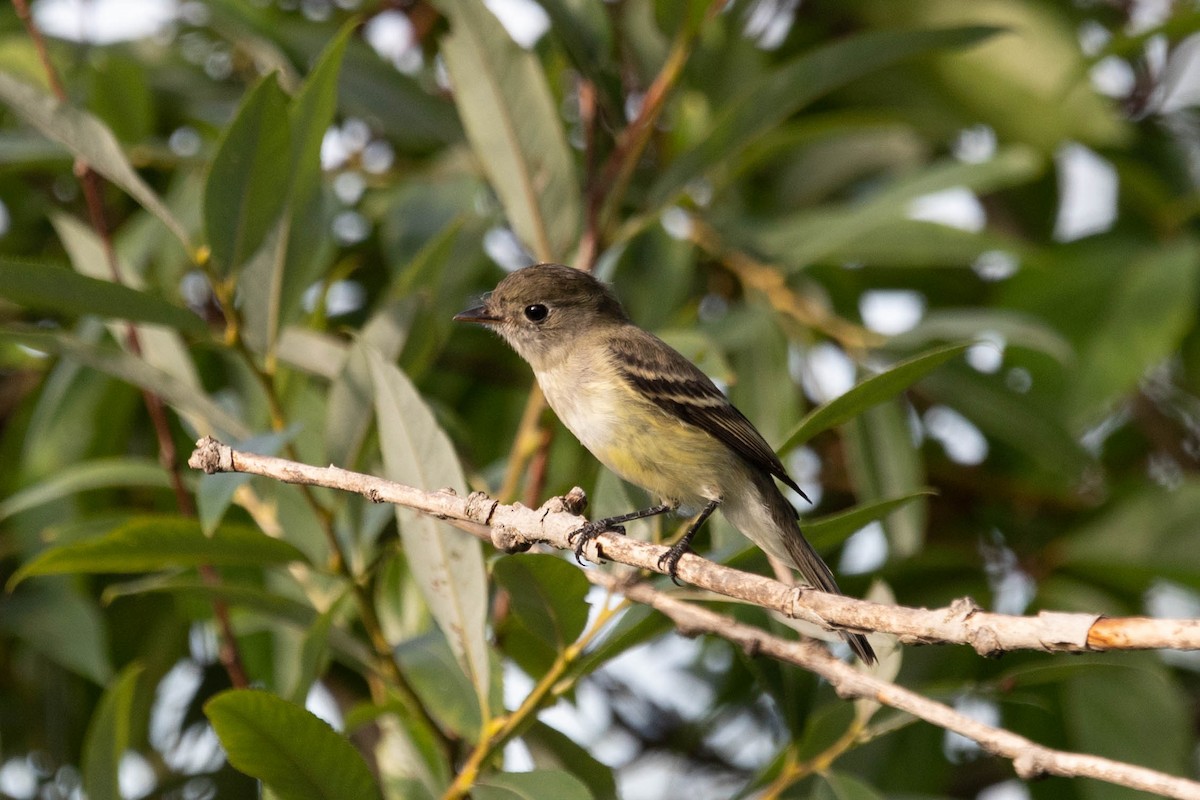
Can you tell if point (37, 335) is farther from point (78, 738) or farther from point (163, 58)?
point (163, 58)

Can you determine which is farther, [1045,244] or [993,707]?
[1045,244]

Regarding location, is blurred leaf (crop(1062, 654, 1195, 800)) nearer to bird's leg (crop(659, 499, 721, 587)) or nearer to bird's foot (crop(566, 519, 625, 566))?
bird's leg (crop(659, 499, 721, 587))

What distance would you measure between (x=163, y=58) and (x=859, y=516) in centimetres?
340

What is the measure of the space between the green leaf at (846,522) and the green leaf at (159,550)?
3.91 ft

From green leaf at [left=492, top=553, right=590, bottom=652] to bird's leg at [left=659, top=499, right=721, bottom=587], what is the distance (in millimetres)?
209

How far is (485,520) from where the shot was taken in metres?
2.54

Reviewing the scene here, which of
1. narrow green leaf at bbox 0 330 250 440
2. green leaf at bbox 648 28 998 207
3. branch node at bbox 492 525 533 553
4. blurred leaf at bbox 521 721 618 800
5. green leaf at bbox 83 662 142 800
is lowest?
green leaf at bbox 83 662 142 800

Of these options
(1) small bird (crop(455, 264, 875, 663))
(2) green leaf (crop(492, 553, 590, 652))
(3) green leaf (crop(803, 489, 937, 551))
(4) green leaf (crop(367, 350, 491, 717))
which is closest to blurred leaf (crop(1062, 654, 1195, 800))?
(1) small bird (crop(455, 264, 875, 663))

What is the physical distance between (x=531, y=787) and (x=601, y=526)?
74 cm

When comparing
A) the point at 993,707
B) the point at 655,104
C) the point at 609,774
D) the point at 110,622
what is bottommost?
the point at 110,622

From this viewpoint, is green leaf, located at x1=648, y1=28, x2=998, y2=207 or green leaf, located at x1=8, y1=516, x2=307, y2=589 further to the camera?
green leaf, located at x1=648, y1=28, x2=998, y2=207

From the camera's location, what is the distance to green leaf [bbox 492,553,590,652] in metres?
2.68

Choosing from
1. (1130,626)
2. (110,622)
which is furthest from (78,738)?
(1130,626)

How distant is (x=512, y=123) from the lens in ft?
12.3
